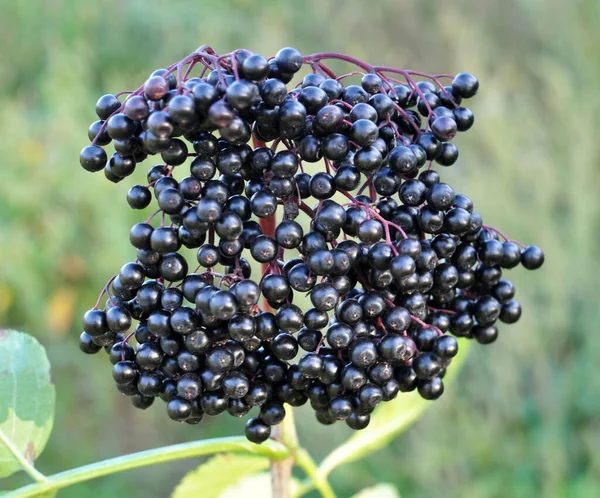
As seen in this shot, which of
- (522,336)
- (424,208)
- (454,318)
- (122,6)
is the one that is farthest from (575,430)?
(122,6)

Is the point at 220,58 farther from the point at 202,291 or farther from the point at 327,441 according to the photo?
the point at 327,441

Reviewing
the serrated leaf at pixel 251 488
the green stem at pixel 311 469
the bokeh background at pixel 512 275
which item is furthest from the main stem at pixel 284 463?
the bokeh background at pixel 512 275

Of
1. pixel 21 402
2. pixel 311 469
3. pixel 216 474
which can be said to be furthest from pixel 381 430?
pixel 21 402

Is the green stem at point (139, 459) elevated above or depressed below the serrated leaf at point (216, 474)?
above

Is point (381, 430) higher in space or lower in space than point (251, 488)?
higher

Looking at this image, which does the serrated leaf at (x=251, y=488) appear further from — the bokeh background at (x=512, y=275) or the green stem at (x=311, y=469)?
the bokeh background at (x=512, y=275)

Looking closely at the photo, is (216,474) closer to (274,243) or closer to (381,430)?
(381,430)

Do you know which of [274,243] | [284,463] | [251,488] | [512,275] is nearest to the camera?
[274,243]
